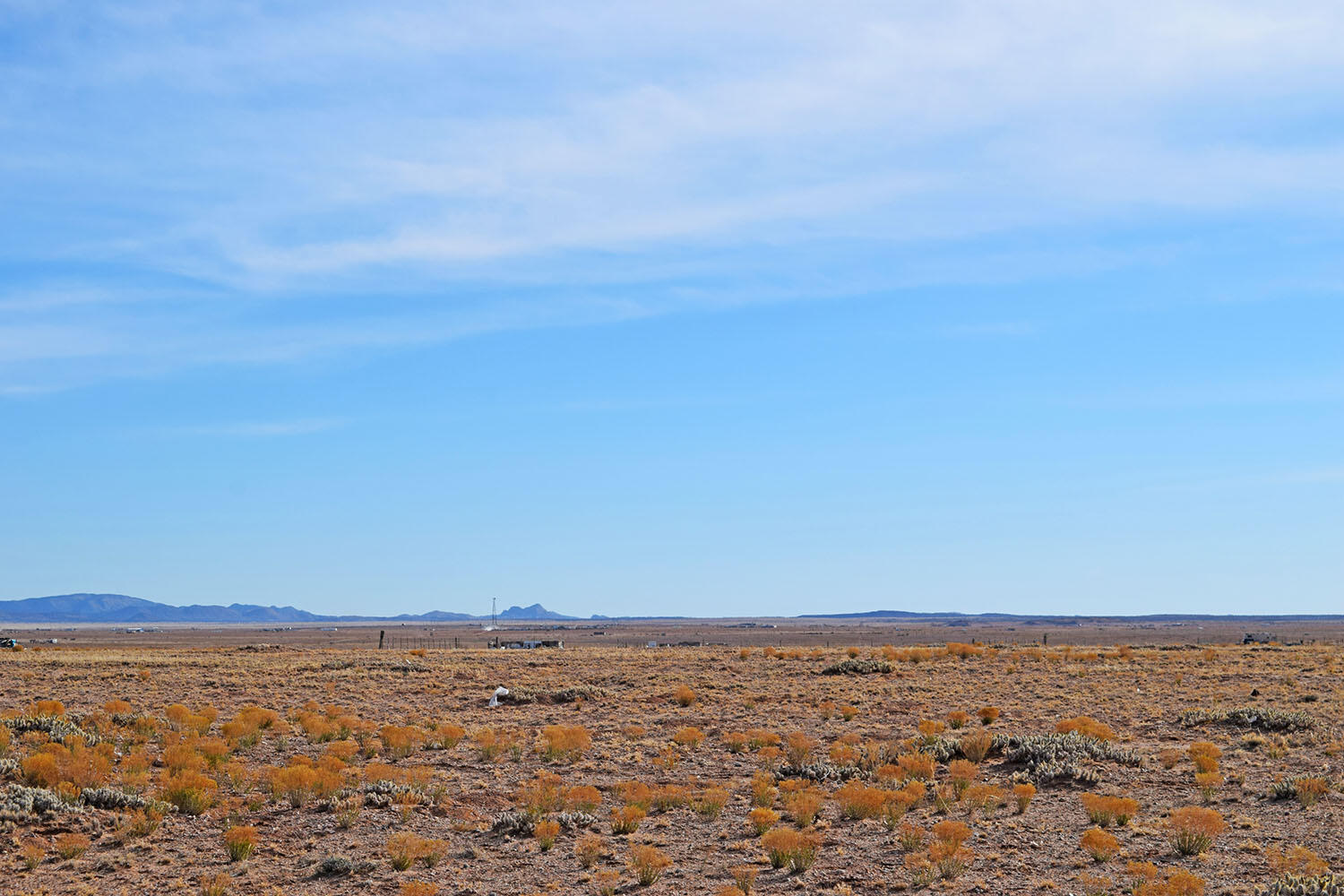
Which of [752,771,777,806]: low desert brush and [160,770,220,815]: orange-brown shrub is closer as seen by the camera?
[160,770,220,815]: orange-brown shrub

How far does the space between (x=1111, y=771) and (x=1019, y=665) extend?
Answer: 26.4 meters

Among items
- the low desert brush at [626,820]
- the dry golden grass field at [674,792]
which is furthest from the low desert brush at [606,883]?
the low desert brush at [626,820]

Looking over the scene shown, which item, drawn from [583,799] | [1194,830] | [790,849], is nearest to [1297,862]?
[1194,830]

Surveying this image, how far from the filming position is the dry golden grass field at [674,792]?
604 inches

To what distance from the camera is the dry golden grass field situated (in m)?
15.3

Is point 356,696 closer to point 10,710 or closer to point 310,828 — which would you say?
point 10,710

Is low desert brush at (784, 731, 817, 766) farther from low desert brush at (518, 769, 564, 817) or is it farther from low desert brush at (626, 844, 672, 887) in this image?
low desert brush at (626, 844, 672, 887)

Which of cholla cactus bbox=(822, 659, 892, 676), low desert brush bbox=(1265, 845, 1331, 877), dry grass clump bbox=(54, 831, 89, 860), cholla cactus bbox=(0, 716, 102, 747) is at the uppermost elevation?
cholla cactus bbox=(0, 716, 102, 747)

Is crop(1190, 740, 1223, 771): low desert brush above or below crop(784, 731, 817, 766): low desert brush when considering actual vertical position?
above

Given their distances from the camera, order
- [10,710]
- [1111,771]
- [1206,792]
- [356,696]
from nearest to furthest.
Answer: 1. [1206,792]
2. [1111,771]
3. [10,710]
4. [356,696]

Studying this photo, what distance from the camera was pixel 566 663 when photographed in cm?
→ 5188

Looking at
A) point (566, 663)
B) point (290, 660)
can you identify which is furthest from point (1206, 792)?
point (290, 660)

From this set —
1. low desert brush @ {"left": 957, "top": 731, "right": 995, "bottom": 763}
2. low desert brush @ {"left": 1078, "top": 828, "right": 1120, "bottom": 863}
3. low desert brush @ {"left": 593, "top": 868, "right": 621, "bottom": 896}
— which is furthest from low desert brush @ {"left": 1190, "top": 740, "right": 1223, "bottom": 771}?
low desert brush @ {"left": 593, "top": 868, "right": 621, "bottom": 896}

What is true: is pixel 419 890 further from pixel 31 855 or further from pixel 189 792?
pixel 189 792
